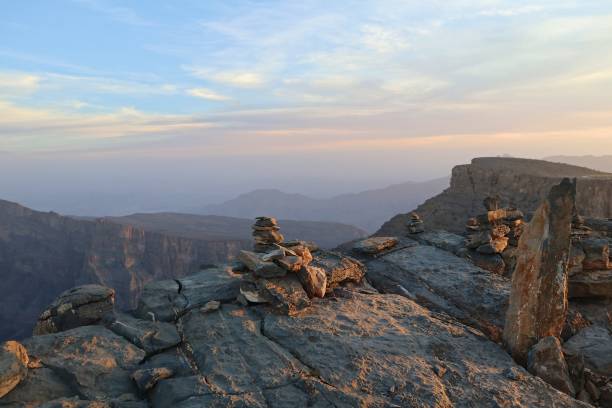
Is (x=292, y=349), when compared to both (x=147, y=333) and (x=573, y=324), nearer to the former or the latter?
(x=147, y=333)

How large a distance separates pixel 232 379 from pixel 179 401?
1.24 m

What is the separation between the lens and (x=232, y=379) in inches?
354

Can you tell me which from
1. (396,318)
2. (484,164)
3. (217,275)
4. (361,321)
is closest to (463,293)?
(396,318)

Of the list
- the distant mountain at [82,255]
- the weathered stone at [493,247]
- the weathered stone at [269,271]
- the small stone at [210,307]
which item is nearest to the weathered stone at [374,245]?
the weathered stone at [493,247]

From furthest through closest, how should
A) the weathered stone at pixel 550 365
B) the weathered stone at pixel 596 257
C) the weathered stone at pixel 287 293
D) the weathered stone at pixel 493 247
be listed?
1. the weathered stone at pixel 493 247
2. the weathered stone at pixel 596 257
3. the weathered stone at pixel 287 293
4. the weathered stone at pixel 550 365

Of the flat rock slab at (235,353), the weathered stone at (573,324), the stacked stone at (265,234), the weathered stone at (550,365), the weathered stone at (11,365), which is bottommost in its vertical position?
the weathered stone at (573,324)

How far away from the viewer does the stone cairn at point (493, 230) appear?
66.0 feet

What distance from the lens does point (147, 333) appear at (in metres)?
11.0

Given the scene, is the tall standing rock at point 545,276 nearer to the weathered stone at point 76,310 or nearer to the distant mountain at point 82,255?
the weathered stone at point 76,310

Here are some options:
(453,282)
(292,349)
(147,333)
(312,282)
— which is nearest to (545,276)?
(453,282)

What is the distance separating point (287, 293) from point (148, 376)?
193 inches

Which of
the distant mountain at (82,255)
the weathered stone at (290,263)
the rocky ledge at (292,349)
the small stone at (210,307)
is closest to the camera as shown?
the rocky ledge at (292,349)

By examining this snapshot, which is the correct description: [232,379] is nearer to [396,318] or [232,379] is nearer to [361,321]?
[361,321]

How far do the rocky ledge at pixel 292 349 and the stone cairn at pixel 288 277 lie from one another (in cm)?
5
